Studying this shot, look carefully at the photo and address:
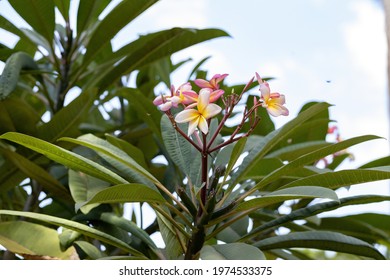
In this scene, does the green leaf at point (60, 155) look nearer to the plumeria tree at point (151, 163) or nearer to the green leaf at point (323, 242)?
the plumeria tree at point (151, 163)

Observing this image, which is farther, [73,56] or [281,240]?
[73,56]

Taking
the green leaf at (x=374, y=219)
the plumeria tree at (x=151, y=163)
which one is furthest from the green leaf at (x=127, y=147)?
the green leaf at (x=374, y=219)

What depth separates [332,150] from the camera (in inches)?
40.0

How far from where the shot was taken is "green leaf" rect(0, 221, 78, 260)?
107 cm

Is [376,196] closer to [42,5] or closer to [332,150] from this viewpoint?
[332,150]

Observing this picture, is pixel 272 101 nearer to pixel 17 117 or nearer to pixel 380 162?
pixel 380 162

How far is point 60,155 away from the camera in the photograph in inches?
37.5

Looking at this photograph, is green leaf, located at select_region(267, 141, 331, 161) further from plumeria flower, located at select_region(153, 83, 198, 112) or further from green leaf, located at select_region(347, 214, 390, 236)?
plumeria flower, located at select_region(153, 83, 198, 112)

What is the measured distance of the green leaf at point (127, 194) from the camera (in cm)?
90

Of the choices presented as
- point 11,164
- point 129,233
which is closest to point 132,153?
point 129,233

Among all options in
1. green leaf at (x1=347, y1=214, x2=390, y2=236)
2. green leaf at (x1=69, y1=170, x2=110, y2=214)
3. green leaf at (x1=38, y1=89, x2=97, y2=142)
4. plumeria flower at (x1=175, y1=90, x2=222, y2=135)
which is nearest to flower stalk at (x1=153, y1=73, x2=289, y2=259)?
plumeria flower at (x1=175, y1=90, x2=222, y2=135)

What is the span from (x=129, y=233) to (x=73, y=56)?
477mm

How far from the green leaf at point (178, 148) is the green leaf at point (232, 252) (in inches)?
7.4
